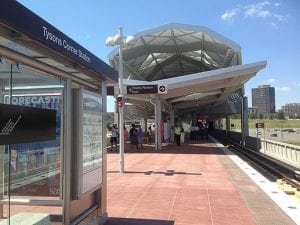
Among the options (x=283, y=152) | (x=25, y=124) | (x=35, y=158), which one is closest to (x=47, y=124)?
(x=25, y=124)

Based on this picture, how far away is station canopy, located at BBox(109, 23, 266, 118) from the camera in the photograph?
27547mm

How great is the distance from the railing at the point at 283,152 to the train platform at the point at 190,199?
491 cm

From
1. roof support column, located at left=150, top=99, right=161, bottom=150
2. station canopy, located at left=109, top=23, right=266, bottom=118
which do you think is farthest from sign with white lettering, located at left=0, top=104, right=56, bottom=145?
roof support column, located at left=150, top=99, right=161, bottom=150

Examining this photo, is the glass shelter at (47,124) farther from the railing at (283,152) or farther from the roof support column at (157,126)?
the roof support column at (157,126)

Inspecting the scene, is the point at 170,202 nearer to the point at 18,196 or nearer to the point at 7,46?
the point at 18,196

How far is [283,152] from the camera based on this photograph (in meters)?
22.7

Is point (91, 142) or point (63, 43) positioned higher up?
point (63, 43)

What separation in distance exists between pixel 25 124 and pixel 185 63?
5441 centimetres

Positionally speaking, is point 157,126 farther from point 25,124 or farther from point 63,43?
point 25,124

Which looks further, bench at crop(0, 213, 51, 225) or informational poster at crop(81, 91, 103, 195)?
informational poster at crop(81, 91, 103, 195)

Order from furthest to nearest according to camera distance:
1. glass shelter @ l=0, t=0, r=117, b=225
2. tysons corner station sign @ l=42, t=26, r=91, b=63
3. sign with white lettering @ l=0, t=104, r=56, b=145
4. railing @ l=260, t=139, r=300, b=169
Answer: railing @ l=260, t=139, r=300, b=169 < tysons corner station sign @ l=42, t=26, r=91, b=63 < glass shelter @ l=0, t=0, r=117, b=225 < sign with white lettering @ l=0, t=104, r=56, b=145

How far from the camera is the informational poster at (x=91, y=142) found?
667 cm

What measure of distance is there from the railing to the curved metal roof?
1401cm

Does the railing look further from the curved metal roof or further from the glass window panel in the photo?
the glass window panel
